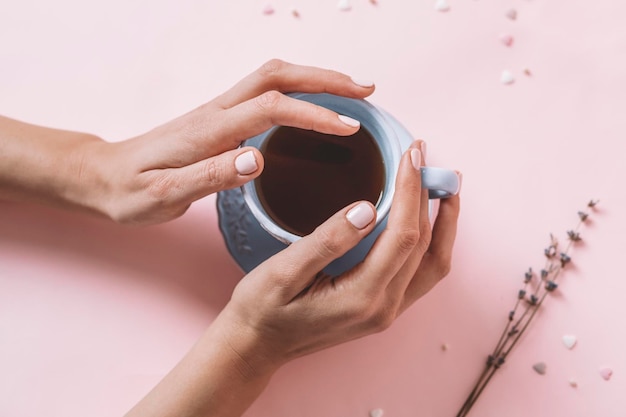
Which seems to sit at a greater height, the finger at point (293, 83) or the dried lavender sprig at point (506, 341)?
the finger at point (293, 83)

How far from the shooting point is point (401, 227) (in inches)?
24.8

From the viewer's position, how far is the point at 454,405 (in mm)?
882

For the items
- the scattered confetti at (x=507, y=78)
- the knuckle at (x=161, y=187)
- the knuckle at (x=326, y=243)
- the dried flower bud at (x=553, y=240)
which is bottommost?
the knuckle at (x=326, y=243)

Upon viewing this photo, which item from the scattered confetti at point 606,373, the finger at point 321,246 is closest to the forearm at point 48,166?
the finger at point 321,246

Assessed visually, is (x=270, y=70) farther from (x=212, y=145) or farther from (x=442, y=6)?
(x=442, y=6)

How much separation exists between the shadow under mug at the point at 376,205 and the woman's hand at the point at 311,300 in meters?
0.02

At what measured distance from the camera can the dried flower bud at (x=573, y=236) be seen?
0.90 m

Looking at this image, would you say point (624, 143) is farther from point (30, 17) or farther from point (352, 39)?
point (30, 17)

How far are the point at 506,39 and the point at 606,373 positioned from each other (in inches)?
21.5

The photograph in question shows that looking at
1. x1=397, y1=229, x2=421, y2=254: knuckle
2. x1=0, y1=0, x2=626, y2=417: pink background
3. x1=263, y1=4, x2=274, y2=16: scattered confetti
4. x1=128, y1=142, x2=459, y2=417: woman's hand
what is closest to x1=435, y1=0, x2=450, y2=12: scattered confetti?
x1=0, y1=0, x2=626, y2=417: pink background

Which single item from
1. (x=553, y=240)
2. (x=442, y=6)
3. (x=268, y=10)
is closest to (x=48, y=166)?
(x=268, y=10)

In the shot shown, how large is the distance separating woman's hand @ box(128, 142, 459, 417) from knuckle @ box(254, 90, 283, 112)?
0.49 feet

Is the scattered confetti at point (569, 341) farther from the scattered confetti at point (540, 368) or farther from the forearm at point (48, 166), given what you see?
the forearm at point (48, 166)

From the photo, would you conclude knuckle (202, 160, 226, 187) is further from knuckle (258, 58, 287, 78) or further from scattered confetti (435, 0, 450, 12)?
scattered confetti (435, 0, 450, 12)
